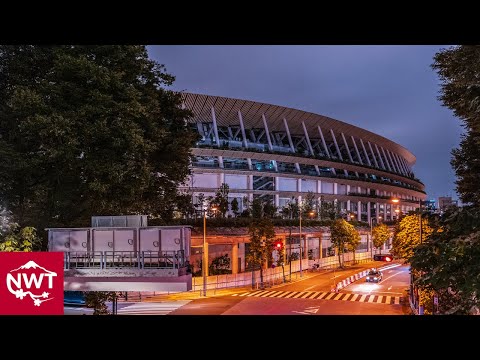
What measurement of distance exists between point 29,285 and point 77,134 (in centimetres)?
754

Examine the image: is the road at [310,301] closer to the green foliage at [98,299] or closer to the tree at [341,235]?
the green foliage at [98,299]

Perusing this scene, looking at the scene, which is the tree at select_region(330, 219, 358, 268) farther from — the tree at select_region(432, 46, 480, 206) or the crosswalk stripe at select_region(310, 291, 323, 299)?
the tree at select_region(432, 46, 480, 206)

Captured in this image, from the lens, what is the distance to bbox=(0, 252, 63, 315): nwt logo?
514 inches

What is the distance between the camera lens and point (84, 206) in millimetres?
21422

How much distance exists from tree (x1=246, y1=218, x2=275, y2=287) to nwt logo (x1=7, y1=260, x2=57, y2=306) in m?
33.6

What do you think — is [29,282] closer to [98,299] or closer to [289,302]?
[98,299]

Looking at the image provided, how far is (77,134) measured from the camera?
18.8 meters

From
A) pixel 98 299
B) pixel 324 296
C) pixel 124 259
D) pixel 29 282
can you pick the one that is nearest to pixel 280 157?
pixel 324 296

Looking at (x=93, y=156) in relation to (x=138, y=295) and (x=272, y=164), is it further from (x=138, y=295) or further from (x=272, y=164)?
(x=272, y=164)

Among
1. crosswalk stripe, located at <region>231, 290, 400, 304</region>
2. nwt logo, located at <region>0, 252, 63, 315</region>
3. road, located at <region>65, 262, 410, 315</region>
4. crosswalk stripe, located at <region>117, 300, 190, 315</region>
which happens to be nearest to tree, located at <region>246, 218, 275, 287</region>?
road, located at <region>65, 262, 410, 315</region>

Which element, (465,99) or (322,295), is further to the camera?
(322,295)

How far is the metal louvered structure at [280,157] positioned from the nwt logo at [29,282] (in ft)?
173
